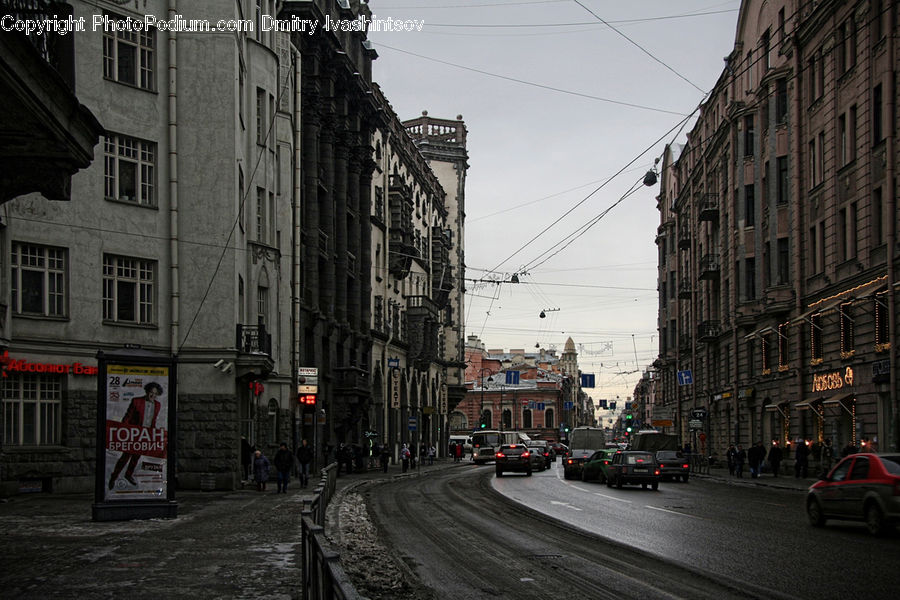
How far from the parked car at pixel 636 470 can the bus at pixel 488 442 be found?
115 feet

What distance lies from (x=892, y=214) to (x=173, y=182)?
74.0 feet

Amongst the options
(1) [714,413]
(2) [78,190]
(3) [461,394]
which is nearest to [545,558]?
(2) [78,190]

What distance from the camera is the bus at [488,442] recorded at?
237 feet

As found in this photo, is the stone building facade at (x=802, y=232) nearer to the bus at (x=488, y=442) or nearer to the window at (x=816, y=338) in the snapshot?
the window at (x=816, y=338)

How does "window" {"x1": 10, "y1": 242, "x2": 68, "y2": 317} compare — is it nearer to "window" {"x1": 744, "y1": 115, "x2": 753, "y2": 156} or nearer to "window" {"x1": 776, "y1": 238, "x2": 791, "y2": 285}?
"window" {"x1": 776, "y1": 238, "x2": 791, "y2": 285}

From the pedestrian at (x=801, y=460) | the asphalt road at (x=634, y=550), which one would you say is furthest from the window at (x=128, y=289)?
the pedestrian at (x=801, y=460)

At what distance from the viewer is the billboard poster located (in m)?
20.0

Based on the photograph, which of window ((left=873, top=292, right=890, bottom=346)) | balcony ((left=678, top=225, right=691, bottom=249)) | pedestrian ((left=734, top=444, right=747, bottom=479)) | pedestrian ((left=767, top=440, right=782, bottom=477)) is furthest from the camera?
balcony ((left=678, top=225, right=691, bottom=249))

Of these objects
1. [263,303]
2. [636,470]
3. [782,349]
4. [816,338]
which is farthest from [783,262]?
[263,303]

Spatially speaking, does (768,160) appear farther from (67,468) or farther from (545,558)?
(545,558)

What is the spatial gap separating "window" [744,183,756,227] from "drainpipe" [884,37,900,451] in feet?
61.0

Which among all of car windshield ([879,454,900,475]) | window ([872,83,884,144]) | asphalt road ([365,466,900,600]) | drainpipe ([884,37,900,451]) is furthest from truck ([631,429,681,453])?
car windshield ([879,454,900,475])

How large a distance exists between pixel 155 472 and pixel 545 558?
29.9 feet

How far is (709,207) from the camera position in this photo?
6100 cm
